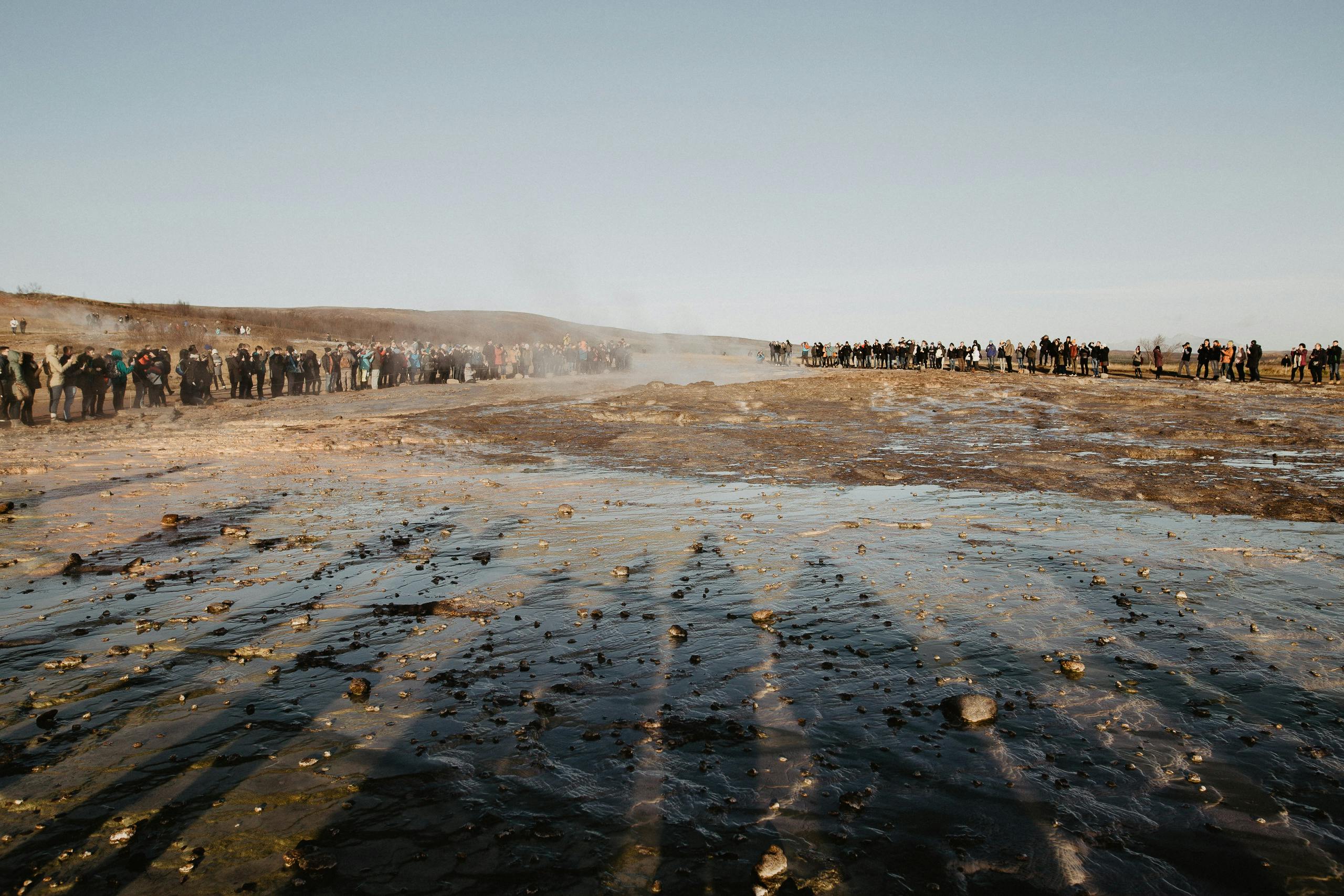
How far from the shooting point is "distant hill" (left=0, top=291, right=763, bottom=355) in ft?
181

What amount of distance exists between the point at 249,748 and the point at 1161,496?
11.7 metres

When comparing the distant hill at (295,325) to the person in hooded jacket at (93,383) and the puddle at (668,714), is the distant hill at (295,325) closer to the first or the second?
the person in hooded jacket at (93,383)

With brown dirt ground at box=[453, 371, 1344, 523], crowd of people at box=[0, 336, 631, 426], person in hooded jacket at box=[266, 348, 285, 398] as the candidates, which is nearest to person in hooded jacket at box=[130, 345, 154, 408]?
crowd of people at box=[0, 336, 631, 426]

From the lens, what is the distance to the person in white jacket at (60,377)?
20781mm

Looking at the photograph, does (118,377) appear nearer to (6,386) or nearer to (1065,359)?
(6,386)

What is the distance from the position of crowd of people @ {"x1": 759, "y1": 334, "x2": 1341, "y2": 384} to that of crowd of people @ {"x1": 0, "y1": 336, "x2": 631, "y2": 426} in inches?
800

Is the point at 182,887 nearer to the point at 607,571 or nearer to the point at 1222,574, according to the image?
the point at 607,571

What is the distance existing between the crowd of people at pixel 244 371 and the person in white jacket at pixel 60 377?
0.02m

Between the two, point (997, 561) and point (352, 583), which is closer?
point (352, 583)

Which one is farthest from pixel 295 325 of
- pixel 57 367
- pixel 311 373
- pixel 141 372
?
pixel 57 367

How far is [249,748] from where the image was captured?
4.25m

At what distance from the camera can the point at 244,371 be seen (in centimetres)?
2883

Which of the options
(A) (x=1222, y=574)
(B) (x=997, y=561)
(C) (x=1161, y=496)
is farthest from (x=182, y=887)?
(C) (x=1161, y=496)

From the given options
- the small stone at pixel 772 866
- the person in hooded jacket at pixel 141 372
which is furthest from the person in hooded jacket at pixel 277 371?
the small stone at pixel 772 866
